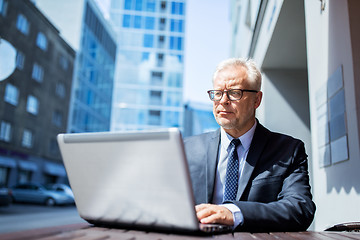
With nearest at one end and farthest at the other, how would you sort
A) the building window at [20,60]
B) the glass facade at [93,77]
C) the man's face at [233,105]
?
the man's face at [233,105] → the building window at [20,60] → the glass facade at [93,77]

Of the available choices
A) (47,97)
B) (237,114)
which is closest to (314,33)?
(237,114)

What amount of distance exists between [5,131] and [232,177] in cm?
1654

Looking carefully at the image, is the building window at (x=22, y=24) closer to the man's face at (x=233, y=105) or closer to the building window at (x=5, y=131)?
the building window at (x=5, y=131)

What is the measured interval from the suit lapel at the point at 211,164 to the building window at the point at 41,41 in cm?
1829

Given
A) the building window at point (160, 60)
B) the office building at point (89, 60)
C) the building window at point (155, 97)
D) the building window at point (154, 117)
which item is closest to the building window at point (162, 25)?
the building window at point (160, 60)

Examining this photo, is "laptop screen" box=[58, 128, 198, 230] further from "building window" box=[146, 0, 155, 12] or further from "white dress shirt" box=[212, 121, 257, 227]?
"building window" box=[146, 0, 155, 12]

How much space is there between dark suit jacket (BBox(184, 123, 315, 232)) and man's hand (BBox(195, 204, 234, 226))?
72 mm

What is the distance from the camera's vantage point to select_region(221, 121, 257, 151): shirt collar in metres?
1.60

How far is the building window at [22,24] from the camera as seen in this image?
15.7 metres

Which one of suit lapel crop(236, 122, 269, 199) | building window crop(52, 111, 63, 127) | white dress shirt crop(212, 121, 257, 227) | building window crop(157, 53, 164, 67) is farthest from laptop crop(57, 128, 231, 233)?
building window crop(157, 53, 164, 67)

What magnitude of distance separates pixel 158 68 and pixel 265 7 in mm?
27570

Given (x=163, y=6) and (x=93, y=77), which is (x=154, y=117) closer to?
(x=93, y=77)

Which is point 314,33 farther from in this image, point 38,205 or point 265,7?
point 38,205

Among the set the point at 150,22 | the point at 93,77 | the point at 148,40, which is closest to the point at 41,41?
the point at 93,77
